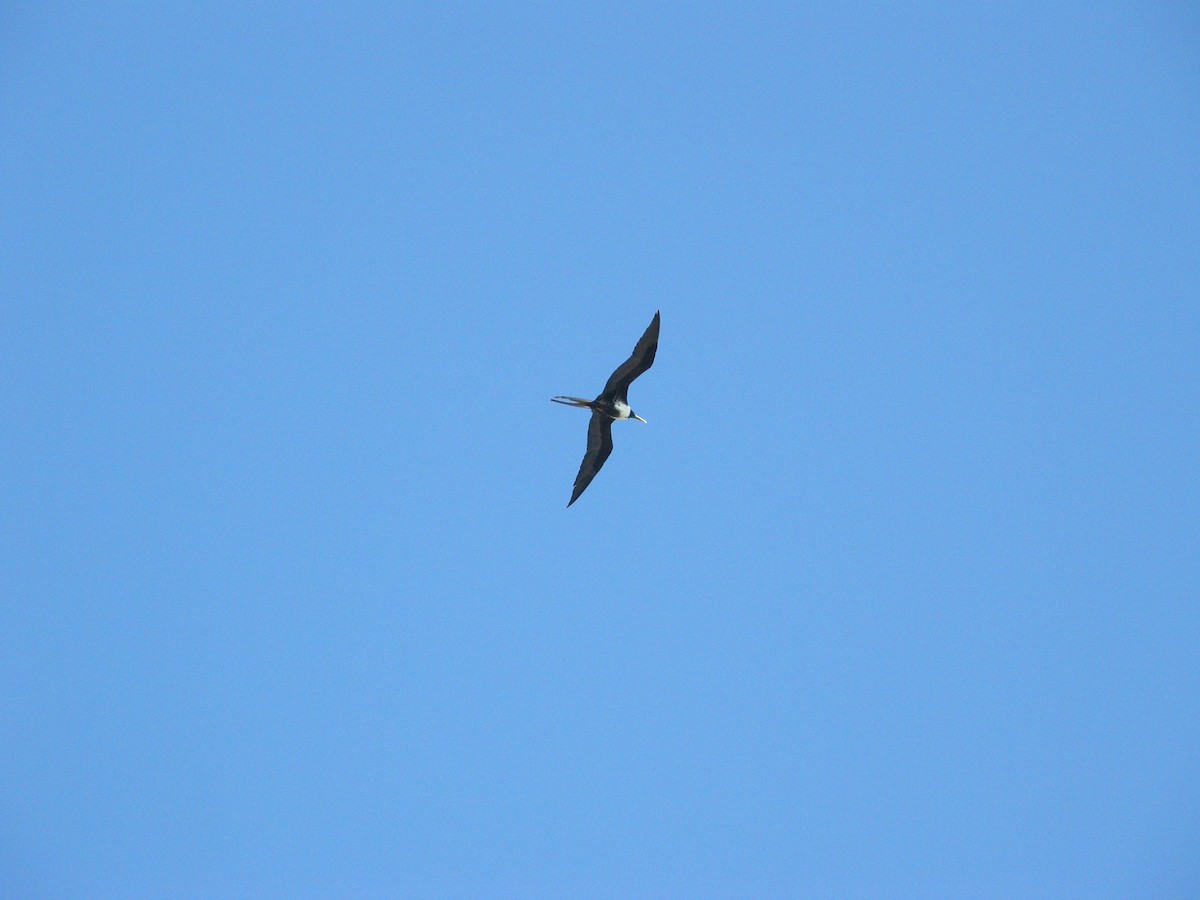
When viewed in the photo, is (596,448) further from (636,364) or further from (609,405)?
(636,364)

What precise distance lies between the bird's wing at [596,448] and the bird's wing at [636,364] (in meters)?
0.93

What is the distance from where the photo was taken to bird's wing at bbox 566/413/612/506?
78.1 feet

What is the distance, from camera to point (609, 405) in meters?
23.3

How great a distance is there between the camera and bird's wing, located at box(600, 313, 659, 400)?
22.1 meters

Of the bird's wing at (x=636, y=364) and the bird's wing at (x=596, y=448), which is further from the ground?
the bird's wing at (x=636, y=364)

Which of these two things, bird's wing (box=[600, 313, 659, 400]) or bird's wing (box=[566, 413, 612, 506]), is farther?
bird's wing (box=[566, 413, 612, 506])

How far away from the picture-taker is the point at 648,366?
23.0 m

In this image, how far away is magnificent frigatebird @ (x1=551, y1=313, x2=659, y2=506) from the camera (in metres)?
22.4

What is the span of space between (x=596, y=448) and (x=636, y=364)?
2669mm

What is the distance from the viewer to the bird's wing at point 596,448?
23.8m

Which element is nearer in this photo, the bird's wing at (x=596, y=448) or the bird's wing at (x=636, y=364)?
the bird's wing at (x=636, y=364)

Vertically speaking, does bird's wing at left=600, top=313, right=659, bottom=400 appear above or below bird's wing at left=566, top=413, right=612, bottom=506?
above

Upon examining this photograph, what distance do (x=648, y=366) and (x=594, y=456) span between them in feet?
9.28

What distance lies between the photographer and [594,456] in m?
23.9
